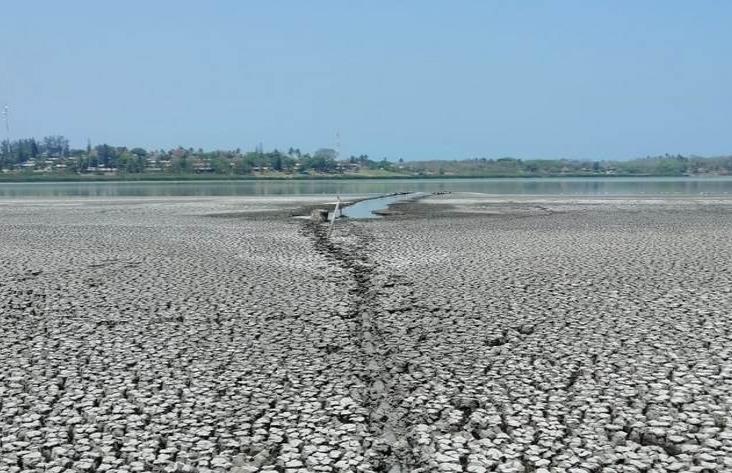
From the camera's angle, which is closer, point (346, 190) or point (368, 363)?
point (368, 363)

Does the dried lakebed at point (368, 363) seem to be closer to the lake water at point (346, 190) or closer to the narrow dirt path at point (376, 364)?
the narrow dirt path at point (376, 364)

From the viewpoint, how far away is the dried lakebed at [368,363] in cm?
621

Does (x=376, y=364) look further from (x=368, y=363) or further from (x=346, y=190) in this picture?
(x=346, y=190)

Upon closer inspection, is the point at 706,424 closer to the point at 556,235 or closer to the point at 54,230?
the point at 556,235

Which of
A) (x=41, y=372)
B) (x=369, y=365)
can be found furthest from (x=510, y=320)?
(x=41, y=372)

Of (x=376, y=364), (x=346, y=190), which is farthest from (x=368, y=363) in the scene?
(x=346, y=190)

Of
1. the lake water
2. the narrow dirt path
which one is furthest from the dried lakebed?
the lake water

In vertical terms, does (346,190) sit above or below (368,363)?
above

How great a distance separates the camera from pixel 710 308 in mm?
12000

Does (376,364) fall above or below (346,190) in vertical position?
below

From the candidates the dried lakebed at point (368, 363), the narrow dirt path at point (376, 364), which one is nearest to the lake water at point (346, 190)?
the dried lakebed at point (368, 363)

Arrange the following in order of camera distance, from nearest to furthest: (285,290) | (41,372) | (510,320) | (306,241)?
(41,372)
(510,320)
(285,290)
(306,241)

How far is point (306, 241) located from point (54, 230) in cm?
1160

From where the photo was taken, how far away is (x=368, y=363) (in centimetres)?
903
